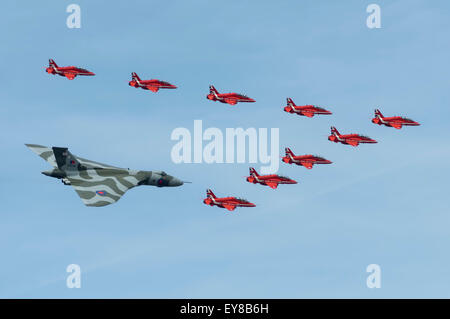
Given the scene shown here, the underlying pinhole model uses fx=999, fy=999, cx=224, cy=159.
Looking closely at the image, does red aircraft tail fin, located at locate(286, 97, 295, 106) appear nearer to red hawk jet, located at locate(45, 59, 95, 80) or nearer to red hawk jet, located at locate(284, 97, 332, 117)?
red hawk jet, located at locate(284, 97, 332, 117)

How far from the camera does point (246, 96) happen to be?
150 m

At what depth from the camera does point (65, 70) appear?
6009 inches

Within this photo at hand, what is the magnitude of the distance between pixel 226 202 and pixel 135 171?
1599cm

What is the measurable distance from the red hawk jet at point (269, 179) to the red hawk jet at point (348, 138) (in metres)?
11.4

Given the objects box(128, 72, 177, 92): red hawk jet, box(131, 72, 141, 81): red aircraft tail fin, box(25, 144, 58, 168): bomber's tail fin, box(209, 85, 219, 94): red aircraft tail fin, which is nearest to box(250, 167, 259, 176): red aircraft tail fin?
box(209, 85, 219, 94): red aircraft tail fin

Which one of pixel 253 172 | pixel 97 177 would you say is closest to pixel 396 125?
pixel 253 172

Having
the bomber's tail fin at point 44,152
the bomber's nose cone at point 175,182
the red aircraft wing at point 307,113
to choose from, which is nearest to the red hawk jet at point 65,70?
the bomber's tail fin at point 44,152

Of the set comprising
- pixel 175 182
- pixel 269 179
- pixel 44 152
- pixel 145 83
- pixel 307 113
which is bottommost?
Answer: pixel 269 179

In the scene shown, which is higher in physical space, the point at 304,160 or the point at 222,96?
the point at 222,96

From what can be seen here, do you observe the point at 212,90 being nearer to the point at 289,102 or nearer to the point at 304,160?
the point at 289,102

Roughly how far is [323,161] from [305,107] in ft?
31.7

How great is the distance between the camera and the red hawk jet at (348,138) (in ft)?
486

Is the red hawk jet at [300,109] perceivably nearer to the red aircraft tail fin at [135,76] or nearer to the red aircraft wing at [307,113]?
the red aircraft wing at [307,113]
